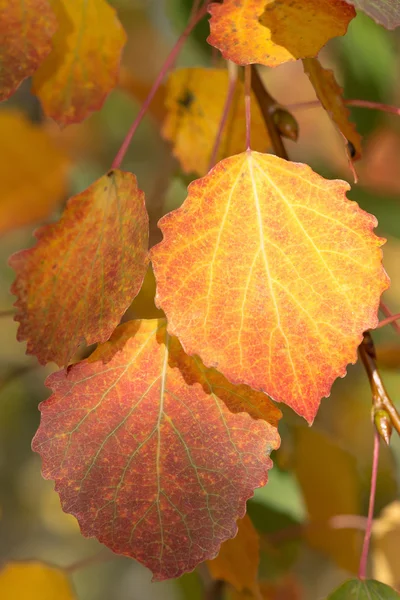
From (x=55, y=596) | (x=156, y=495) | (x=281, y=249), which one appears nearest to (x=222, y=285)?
(x=281, y=249)

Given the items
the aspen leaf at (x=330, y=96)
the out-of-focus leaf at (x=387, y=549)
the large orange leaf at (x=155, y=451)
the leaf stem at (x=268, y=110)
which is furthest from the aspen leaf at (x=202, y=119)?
the out-of-focus leaf at (x=387, y=549)

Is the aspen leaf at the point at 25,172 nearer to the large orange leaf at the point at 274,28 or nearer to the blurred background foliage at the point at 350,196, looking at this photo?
the blurred background foliage at the point at 350,196

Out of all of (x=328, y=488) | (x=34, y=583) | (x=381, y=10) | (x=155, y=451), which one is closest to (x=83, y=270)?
(x=155, y=451)

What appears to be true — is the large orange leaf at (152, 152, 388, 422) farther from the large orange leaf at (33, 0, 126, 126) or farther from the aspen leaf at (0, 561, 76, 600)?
the aspen leaf at (0, 561, 76, 600)

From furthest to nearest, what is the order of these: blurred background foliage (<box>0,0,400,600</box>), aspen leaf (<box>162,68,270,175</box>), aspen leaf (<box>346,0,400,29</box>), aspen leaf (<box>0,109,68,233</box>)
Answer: aspen leaf (<box>0,109,68,233</box>) → blurred background foliage (<box>0,0,400,600</box>) → aspen leaf (<box>162,68,270,175</box>) → aspen leaf (<box>346,0,400,29</box>)

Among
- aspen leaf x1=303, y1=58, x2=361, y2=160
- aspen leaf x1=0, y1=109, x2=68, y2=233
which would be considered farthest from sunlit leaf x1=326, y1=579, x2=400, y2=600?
aspen leaf x1=0, y1=109, x2=68, y2=233

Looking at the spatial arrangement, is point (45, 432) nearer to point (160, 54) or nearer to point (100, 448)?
point (100, 448)
